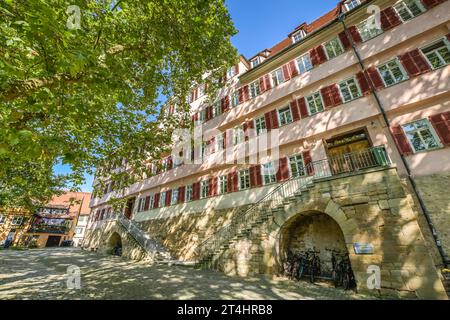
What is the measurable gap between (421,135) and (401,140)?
694 mm

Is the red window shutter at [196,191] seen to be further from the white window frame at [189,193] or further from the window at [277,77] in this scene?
the window at [277,77]

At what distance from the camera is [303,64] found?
12.8 m

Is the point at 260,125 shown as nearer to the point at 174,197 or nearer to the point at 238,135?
the point at 238,135

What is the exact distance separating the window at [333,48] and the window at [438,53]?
3661mm

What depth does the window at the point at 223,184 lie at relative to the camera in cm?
1365

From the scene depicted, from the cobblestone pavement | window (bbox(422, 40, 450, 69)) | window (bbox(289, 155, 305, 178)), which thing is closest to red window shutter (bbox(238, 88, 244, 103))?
window (bbox(289, 155, 305, 178))

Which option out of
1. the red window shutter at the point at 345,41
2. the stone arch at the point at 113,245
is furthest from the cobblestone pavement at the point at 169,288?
the red window shutter at the point at 345,41

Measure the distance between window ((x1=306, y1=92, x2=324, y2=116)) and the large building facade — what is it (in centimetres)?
6

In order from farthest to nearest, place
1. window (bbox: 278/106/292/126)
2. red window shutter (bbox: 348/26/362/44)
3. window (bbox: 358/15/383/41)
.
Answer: window (bbox: 278/106/292/126)
red window shutter (bbox: 348/26/362/44)
window (bbox: 358/15/383/41)

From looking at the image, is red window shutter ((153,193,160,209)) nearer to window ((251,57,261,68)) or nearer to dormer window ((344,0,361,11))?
window ((251,57,261,68))

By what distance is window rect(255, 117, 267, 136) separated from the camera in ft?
42.9

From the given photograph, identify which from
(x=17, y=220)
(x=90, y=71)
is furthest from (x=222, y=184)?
(x=17, y=220)

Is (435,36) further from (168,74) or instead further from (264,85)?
(168,74)

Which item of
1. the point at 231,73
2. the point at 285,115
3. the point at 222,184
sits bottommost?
the point at 222,184
